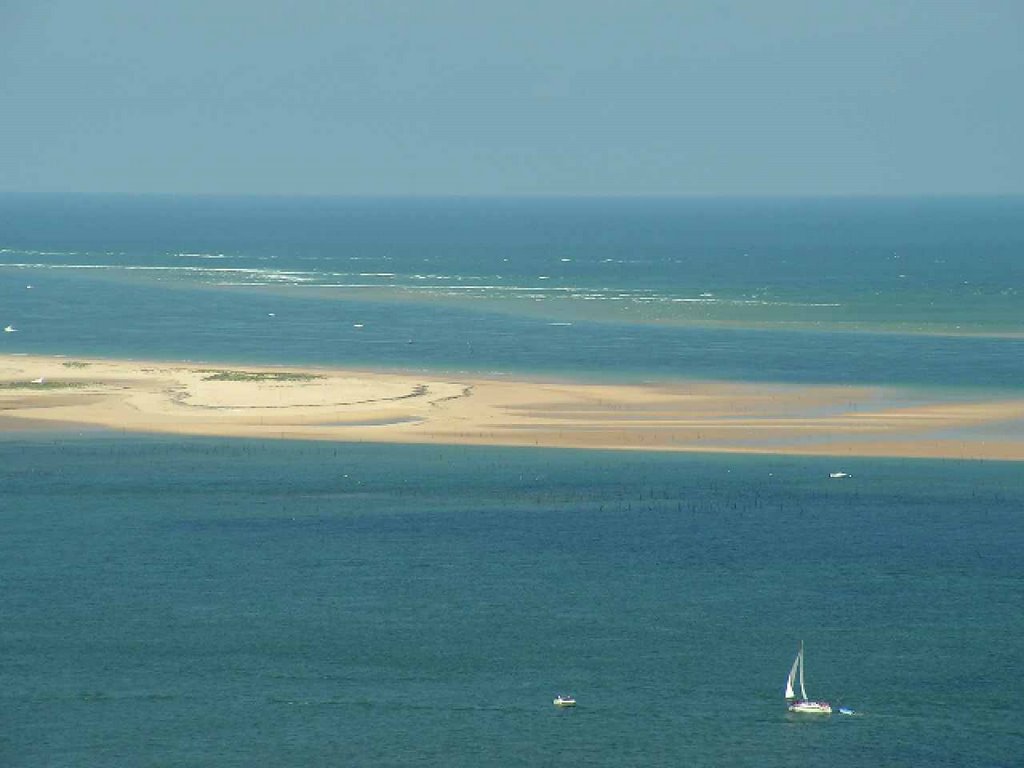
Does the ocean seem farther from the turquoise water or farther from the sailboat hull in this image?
the turquoise water

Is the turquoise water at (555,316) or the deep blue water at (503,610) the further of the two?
the turquoise water at (555,316)

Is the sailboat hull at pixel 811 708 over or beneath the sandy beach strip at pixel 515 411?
beneath

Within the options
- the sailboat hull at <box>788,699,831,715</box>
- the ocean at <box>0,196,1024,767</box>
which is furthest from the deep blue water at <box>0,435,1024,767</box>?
the sailboat hull at <box>788,699,831,715</box>

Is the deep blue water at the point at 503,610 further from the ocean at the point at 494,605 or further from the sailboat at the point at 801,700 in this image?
the sailboat at the point at 801,700

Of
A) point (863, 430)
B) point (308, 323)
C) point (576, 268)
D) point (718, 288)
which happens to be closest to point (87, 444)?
point (863, 430)

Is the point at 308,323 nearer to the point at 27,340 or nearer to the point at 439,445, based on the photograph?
the point at 27,340

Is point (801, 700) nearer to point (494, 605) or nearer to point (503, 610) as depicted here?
point (503, 610)

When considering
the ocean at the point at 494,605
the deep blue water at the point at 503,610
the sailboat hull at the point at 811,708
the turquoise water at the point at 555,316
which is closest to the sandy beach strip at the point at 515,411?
the ocean at the point at 494,605
